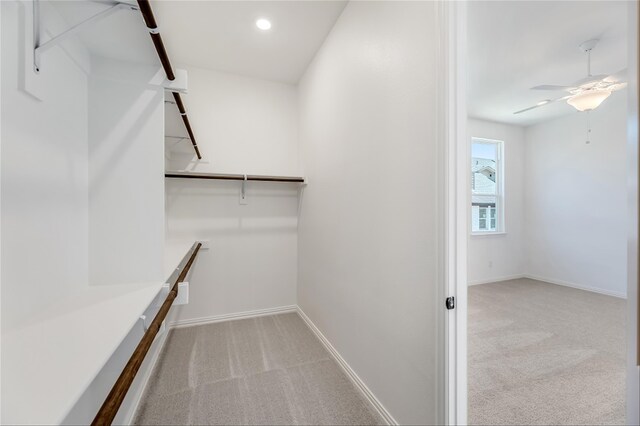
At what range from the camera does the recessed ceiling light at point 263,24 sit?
6.68ft

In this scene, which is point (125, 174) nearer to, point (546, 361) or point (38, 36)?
point (38, 36)

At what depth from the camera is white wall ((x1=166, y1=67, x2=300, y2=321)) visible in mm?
2742

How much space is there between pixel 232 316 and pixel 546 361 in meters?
2.89

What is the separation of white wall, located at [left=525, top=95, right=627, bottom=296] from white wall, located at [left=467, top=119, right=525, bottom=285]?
0.47 ft

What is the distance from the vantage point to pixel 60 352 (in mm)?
657

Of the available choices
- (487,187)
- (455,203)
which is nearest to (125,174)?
(455,203)

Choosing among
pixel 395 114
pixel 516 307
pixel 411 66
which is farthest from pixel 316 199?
pixel 516 307

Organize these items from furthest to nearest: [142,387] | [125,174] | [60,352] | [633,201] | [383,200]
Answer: [142,387]
[383,200]
[125,174]
[60,352]
[633,201]

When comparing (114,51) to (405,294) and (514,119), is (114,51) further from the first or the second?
(514,119)

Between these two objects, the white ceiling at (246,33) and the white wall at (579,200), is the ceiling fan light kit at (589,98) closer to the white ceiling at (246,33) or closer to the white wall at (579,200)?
the white wall at (579,200)

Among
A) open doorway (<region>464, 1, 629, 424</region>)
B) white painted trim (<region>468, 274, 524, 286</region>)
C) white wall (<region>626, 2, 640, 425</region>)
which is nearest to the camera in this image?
white wall (<region>626, 2, 640, 425</region>)

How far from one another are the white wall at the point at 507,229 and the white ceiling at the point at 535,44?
95 centimetres

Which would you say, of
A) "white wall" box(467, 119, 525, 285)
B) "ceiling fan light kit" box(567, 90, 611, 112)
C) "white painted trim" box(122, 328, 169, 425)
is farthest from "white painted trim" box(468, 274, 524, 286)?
"white painted trim" box(122, 328, 169, 425)

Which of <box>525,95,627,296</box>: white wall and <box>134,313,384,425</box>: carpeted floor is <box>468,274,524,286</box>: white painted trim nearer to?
<box>525,95,627,296</box>: white wall
